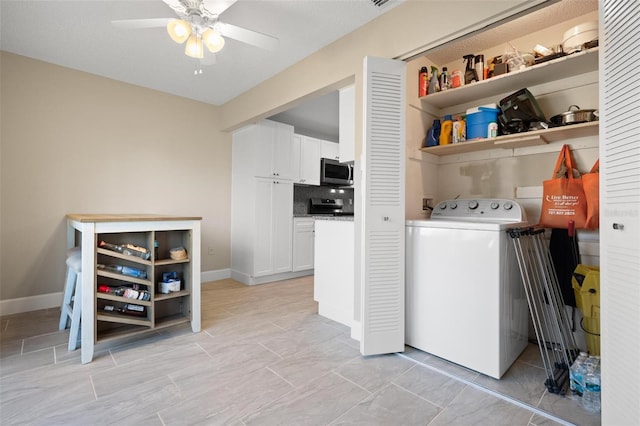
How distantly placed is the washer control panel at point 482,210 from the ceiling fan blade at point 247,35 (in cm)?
185

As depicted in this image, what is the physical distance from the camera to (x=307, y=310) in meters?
2.94

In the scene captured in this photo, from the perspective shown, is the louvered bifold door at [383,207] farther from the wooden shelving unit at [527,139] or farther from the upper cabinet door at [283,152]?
the upper cabinet door at [283,152]

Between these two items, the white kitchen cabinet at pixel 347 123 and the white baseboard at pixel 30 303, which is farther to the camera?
the white baseboard at pixel 30 303

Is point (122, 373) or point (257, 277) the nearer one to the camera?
point (122, 373)

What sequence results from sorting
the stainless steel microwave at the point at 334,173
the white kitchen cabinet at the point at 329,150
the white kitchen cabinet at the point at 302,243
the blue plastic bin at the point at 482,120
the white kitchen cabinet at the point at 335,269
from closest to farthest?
the blue plastic bin at the point at 482,120 < the white kitchen cabinet at the point at 335,269 < the white kitchen cabinet at the point at 302,243 < the stainless steel microwave at the point at 334,173 < the white kitchen cabinet at the point at 329,150

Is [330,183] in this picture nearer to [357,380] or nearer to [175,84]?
[175,84]

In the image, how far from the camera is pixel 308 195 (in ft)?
15.9

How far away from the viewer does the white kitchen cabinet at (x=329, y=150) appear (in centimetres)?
479

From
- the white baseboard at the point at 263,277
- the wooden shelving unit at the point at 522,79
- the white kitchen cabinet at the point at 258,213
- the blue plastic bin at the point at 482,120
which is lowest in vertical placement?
the white baseboard at the point at 263,277

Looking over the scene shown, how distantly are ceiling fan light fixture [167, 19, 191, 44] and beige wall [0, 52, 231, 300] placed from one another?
6.76 feet

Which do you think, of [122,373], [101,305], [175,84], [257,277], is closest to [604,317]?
[122,373]

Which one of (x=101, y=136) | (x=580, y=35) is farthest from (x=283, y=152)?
(x=580, y=35)

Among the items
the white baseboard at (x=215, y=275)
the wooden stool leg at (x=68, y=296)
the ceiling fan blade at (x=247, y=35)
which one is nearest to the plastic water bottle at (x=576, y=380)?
the ceiling fan blade at (x=247, y=35)

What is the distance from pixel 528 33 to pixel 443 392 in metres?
2.73
